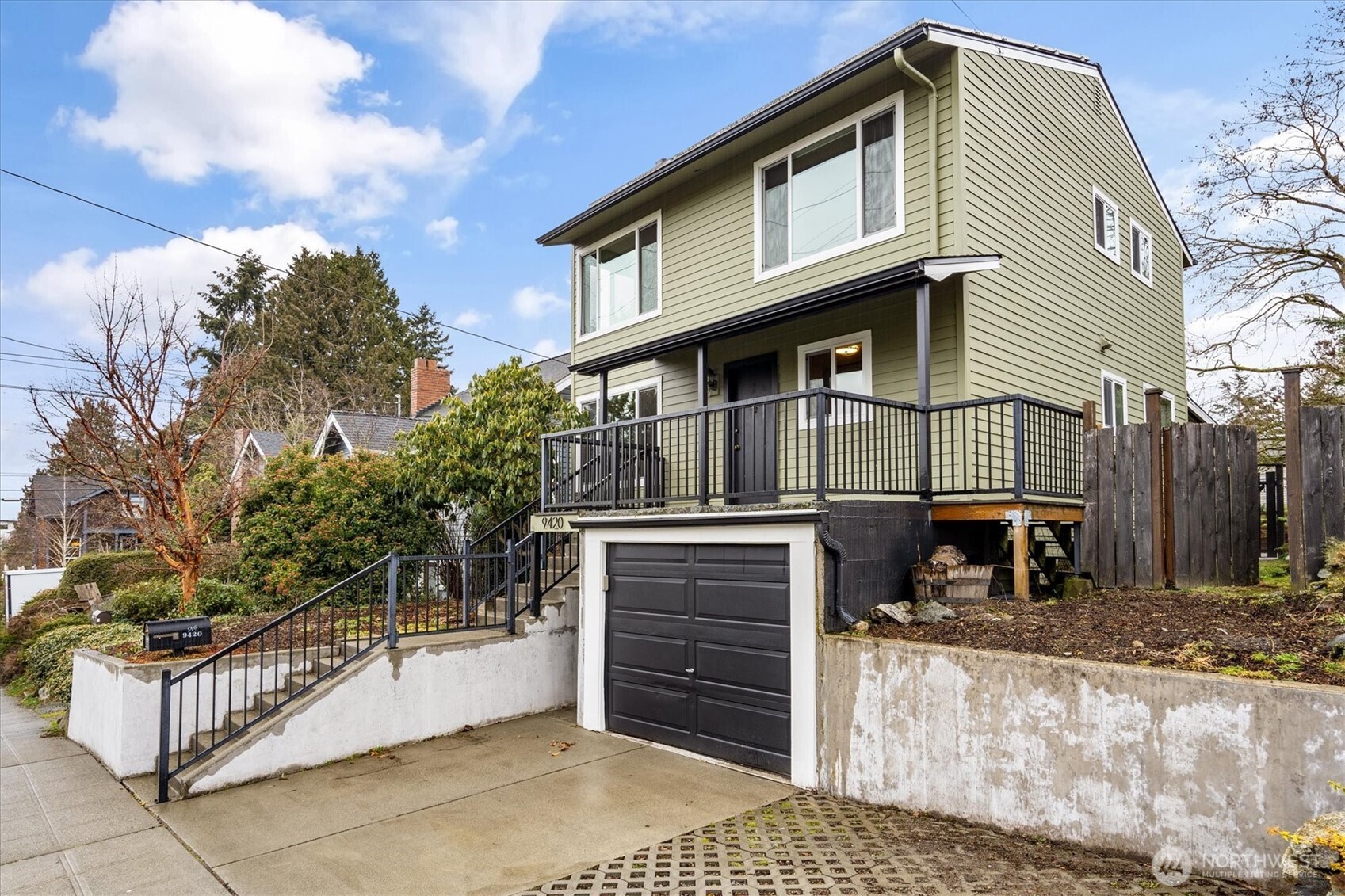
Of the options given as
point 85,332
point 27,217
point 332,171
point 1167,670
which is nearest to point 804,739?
point 1167,670

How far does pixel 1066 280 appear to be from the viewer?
11.2 meters

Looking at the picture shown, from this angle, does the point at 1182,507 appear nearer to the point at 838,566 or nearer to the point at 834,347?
the point at 838,566

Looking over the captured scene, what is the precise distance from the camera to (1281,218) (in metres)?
16.1

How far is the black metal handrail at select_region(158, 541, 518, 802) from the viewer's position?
723cm

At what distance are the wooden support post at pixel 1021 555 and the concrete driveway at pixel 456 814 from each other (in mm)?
2924

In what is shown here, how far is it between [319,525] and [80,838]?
6.40 meters

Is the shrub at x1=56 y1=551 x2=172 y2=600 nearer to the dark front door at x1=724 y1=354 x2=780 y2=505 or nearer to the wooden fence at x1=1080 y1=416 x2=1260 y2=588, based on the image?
the dark front door at x1=724 y1=354 x2=780 y2=505

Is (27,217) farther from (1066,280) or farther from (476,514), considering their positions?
(1066,280)

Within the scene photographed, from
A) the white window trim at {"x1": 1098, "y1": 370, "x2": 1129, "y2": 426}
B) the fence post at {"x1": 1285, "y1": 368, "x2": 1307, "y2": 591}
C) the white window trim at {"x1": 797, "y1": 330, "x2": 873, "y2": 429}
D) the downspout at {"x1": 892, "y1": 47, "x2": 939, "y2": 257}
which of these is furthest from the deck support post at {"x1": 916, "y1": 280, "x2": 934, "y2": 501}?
the white window trim at {"x1": 1098, "y1": 370, "x2": 1129, "y2": 426}

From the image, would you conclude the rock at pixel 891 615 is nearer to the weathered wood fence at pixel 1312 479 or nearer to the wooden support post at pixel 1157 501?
the wooden support post at pixel 1157 501

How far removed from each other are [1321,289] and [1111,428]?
1281 cm

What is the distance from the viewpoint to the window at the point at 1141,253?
13.2 m

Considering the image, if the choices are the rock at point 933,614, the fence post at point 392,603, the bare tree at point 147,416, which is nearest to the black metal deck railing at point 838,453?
the rock at point 933,614

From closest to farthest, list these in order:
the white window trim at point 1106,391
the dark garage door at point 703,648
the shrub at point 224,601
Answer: the dark garage door at point 703,648, the shrub at point 224,601, the white window trim at point 1106,391
